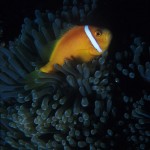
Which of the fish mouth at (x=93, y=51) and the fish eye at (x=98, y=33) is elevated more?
the fish eye at (x=98, y=33)

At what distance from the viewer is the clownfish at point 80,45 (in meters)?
Result: 2.17

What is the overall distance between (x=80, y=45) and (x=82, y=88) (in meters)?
0.41

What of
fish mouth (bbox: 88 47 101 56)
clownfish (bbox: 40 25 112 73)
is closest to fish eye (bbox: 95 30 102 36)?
clownfish (bbox: 40 25 112 73)

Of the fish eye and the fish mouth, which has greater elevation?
the fish eye

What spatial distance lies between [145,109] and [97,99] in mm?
334

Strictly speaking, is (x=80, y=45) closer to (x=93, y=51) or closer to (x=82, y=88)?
(x=93, y=51)

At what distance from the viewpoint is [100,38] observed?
216 centimetres

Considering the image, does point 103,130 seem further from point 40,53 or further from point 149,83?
point 40,53

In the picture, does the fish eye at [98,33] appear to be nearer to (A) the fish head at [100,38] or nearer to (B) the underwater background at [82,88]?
(A) the fish head at [100,38]

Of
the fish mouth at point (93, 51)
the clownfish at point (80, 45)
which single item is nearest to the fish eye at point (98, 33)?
the clownfish at point (80, 45)

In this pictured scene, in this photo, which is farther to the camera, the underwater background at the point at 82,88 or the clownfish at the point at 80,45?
the clownfish at the point at 80,45

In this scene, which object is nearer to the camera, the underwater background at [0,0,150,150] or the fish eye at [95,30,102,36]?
the underwater background at [0,0,150,150]

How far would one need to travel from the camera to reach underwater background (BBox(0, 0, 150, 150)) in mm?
1908

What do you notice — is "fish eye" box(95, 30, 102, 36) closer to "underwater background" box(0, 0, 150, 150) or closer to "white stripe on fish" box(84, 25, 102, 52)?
"white stripe on fish" box(84, 25, 102, 52)
